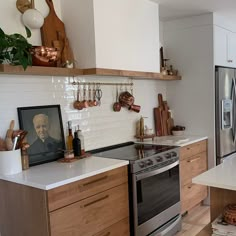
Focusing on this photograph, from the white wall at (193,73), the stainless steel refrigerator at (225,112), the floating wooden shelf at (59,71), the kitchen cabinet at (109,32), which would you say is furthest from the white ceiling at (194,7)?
the floating wooden shelf at (59,71)

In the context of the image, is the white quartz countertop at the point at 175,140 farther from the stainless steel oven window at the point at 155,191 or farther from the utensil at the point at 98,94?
the utensil at the point at 98,94

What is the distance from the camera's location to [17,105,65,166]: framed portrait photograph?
2447 millimetres

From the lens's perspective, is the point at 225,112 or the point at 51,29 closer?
the point at 51,29

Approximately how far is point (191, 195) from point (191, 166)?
1.16 ft

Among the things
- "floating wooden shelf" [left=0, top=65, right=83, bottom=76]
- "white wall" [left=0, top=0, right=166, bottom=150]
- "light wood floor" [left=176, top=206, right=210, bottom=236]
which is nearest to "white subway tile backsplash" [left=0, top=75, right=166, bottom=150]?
"white wall" [left=0, top=0, right=166, bottom=150]

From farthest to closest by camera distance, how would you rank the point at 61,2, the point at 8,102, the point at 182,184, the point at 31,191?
the point at 182,184
the point at 61,2
the point at 8,102
the point at 31,191

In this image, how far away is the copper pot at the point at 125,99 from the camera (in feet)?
11.0

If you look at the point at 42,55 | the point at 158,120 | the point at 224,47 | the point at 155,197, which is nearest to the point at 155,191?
the point at 155,197

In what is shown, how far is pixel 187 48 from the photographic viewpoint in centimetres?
393

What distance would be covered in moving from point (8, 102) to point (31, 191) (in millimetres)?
751

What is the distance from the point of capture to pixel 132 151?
295 cm

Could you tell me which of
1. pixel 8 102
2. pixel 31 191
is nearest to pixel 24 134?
pixel 8 102

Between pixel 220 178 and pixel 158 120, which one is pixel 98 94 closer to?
pixel 158 120

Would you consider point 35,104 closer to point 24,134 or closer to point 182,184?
point 24,134
